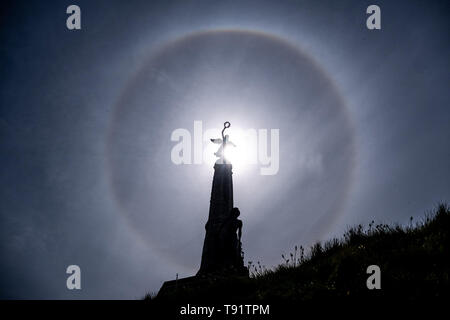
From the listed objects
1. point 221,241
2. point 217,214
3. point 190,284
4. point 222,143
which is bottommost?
point 190,284

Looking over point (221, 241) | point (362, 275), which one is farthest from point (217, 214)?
point (362, 275)

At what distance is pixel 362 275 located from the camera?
6.88 metres

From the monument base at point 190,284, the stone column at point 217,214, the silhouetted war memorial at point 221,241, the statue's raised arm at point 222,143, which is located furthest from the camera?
the statue's raised arm at point 222,143

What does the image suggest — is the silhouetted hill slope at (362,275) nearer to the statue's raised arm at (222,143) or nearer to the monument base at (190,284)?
the monument base at (190,284)

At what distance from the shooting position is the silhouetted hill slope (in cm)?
579

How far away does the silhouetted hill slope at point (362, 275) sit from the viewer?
5.79m

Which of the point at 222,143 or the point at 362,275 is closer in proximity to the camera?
the point at 362,275

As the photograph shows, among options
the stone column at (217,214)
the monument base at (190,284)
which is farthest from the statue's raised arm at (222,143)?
the monument base at (190,284)

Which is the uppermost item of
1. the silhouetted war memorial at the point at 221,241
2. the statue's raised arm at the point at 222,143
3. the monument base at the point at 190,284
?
the statue's raised arm at the point at 222,143

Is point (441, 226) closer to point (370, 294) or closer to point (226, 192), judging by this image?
point (370, 294)

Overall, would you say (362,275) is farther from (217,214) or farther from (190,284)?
(217,214)

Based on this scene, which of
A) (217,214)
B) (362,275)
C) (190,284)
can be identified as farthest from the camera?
(217,214)
